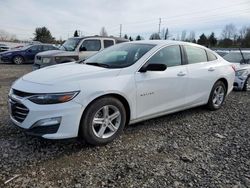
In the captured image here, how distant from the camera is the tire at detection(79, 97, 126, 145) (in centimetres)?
355

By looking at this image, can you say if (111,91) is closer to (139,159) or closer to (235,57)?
(139,159)

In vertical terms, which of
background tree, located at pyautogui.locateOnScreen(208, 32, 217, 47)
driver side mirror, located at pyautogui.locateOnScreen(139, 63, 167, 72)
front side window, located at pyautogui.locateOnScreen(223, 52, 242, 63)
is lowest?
driver side mirror, located at pyautogui.locateOnScreen(139, 63, 167, 72)

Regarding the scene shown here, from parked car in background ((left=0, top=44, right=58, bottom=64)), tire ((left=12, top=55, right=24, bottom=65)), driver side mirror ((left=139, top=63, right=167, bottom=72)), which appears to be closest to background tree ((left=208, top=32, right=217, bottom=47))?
parked car in background ((left=0, top=44, right=58, bottom=64))

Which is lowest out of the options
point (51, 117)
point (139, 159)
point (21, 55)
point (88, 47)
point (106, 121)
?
point (139, 159)

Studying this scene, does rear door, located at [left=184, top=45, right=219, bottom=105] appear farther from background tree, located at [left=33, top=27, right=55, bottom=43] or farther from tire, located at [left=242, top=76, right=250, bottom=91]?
background tree, located at [left=33, top=27, right=55, bottom=43]

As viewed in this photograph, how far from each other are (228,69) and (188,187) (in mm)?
3873

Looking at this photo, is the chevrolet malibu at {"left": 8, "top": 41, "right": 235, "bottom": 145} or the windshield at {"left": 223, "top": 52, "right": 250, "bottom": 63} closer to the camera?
the chevrolet malibu at {"left": 8, "top": 41, "right": 235, "bottom": 145}

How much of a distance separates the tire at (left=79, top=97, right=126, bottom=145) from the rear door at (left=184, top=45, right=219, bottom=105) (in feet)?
5.61

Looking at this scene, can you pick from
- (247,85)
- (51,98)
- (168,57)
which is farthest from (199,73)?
(247,85)

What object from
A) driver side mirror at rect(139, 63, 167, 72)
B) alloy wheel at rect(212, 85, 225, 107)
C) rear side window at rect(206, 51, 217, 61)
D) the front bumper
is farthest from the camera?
alloy wheel at rect(212, 85, 225, 107)

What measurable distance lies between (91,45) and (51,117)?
289 inches

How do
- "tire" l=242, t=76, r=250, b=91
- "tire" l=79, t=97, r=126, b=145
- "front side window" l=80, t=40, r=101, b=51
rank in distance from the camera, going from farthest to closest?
"front side window" l=80, t=40, r=101, b=51 < "tire" l=242, t=76, r=250, b=91 < "tire" l=79, t=97, r=126, b=145

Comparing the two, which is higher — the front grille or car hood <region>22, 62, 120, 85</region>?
car hood <region>22, 62, 120, 85</region>

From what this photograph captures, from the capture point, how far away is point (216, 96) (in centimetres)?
589
